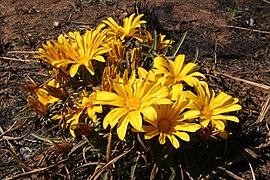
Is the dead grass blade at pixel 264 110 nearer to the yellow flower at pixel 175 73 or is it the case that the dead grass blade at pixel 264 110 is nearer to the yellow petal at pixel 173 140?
the yellow flower at pixel 175 73

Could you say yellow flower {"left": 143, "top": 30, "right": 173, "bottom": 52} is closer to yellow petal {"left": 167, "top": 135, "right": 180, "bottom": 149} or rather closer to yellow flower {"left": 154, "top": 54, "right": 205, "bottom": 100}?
yellow flower {"left": 154, "top": 54, "right": 205, "bottom": 100}


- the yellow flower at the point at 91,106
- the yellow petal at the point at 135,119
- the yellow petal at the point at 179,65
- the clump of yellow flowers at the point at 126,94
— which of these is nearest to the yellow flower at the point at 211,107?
the clump of yellow flowers at the point at 126,94

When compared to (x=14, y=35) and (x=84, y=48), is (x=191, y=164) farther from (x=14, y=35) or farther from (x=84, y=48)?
(x=14, y=35)

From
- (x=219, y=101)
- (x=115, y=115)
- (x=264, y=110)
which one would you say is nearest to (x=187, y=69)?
(x=219, y=101)

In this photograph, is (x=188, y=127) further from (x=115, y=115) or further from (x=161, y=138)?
(x=115, y=115)

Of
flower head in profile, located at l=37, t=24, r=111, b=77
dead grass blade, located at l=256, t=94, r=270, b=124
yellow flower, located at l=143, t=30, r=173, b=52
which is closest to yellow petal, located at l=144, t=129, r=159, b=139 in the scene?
flower head in profile, located at l=37, t=24, r=111, b=77

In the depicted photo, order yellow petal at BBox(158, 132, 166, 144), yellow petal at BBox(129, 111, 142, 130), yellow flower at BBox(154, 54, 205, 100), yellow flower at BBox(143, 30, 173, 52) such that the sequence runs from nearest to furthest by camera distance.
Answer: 1. yellow petal at BBox(129, 111, 142, 130)
2. yellow petal at BBox(158, 132, 166, 144)
3. yellow flower at BBox(154, 54, 205, 100)
4. yellow flower at BBox(143, 30, 173, 52)

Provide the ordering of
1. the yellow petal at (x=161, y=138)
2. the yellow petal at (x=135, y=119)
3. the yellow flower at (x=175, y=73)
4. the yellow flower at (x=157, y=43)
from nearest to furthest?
1. the yellow petal at (x=135, y=119)
2. the yellow petal at (x=161, y=138)
3. the yellow flower at (x=175, y=73)
4. the yellow flower at (x=157, y=43)
